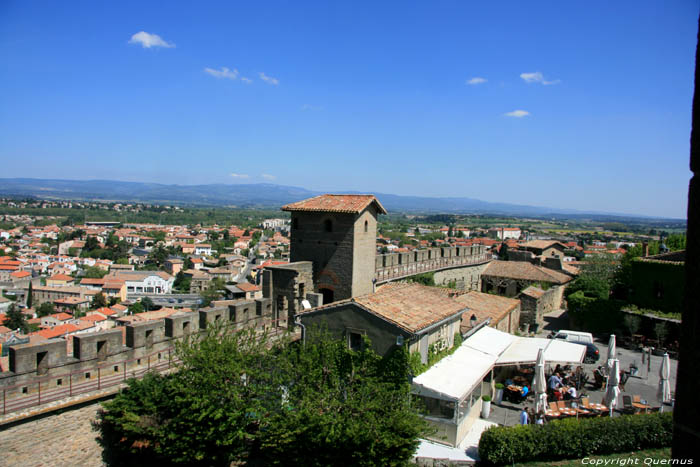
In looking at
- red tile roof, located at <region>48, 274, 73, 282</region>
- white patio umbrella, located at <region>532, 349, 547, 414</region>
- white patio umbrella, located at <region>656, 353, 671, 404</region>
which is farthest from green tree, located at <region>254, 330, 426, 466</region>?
red tile roof, located at <region>48, 274, 73, 282</region>

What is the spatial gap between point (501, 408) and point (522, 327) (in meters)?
11.6

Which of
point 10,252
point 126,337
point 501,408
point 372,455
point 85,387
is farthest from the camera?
point 10,252

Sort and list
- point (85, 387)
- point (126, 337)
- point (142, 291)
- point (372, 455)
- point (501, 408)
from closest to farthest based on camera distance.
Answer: point (372, 455) → point (85, 387) → point (126, 337) → point (501, 408) → point (142, 291)

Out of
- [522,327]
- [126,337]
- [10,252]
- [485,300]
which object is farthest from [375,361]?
[10,252]

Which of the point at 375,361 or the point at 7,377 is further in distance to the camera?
the point at 375,361

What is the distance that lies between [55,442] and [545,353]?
1497 centimetres

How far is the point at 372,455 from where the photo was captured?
32.3ft

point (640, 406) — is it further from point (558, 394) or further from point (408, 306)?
point (408, 306)

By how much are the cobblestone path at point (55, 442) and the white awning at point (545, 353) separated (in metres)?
12.4

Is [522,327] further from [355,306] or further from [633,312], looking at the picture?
[355,306]

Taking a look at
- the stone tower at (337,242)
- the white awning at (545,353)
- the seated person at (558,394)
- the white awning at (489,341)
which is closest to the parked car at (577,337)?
the white awning at (545,353)

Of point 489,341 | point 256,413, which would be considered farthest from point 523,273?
point 256,413

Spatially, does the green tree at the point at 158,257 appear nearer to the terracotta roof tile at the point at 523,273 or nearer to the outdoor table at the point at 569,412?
the terracotta roof tile at the point at 523,273

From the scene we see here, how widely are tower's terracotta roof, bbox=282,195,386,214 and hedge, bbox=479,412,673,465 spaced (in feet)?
30.0
